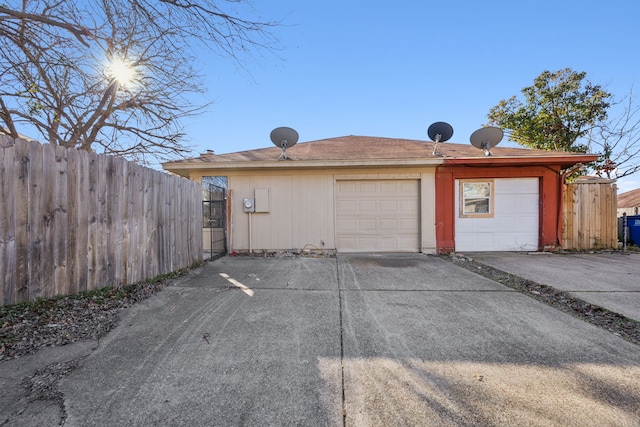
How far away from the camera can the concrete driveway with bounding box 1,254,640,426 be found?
159 centimetres

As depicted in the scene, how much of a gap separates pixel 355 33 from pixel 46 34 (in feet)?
19.2

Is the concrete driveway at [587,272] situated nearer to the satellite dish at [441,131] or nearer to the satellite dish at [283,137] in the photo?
the satellite dish at [441,131]

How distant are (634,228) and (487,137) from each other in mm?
5222

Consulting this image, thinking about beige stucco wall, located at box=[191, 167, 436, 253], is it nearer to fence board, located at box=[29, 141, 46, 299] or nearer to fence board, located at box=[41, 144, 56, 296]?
fence board, located at box=[41, 144, 56, 296]

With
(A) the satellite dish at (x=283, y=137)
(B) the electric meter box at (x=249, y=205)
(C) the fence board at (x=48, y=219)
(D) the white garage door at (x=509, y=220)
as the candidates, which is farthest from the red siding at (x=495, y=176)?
(C) the fence board at (x=48, y=219)

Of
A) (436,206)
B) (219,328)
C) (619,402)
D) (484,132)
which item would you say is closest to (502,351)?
(619,402)

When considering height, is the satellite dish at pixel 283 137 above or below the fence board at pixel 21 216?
above

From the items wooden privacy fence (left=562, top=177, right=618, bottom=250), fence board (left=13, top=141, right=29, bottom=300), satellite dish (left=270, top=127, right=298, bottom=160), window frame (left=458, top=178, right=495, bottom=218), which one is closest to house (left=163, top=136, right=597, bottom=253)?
window frame (left=458, top=178, right=495, bottom=218)

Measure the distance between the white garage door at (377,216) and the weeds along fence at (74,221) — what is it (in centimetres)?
422

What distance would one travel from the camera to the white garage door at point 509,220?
7.34 metres

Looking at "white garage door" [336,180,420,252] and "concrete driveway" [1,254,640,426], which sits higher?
"white garage door" [336,180,420,252]

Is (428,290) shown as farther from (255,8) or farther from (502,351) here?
(255,8)

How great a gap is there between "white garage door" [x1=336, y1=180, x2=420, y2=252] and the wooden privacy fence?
13.2 feet

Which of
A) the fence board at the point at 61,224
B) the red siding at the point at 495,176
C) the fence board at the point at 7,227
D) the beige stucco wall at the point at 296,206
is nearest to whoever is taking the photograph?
the fence board at the point at 7,227
